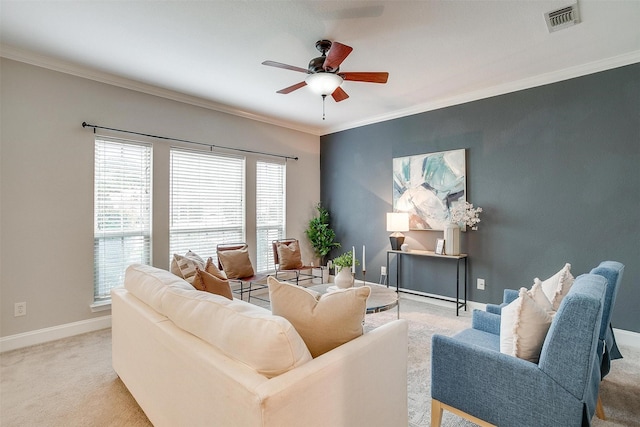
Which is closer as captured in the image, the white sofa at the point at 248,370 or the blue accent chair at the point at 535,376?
the white sofa at the point at 248,370

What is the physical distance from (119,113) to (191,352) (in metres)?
3.39

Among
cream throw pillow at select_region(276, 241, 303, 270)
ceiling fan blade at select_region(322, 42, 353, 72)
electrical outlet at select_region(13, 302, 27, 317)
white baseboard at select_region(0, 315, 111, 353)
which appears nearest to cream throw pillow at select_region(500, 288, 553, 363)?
ceiling fan blade at select_region(322, 42, 353, 72)

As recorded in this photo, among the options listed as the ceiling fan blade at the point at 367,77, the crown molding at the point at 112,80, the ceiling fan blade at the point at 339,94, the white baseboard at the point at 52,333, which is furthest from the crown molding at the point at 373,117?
the white baseboard at the point at 52,333

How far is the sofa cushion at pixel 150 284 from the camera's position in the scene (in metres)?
1.76

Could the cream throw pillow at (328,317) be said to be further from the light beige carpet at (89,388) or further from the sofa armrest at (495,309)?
the sofa armrest at (495,309)

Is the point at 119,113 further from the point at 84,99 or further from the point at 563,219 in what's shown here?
the point at 563,219

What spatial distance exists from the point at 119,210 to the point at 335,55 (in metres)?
2.97

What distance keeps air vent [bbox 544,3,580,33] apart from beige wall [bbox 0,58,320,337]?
13.4ft

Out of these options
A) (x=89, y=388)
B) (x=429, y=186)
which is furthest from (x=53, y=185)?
(x=429, y=186)

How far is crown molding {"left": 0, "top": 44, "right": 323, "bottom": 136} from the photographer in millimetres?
2938

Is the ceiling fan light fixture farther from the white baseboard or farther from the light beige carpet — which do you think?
the white baseboard

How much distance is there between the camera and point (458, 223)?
13.1 ft

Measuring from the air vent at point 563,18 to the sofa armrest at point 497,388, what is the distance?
2.53 m

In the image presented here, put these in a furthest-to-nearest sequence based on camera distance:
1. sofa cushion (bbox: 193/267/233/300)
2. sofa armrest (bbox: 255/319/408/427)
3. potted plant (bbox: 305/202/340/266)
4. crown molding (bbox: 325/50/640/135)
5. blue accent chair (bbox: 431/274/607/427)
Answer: potted plant (bbox: 305/202/340/266) → crown molding (bbox: 325/50/640/135) → sofa cushion (bbox: 193/267/233/300) → blue accent chair (bbox: 431/274/607/427) → sofa armrest (bbox: 255/319/408/427)
